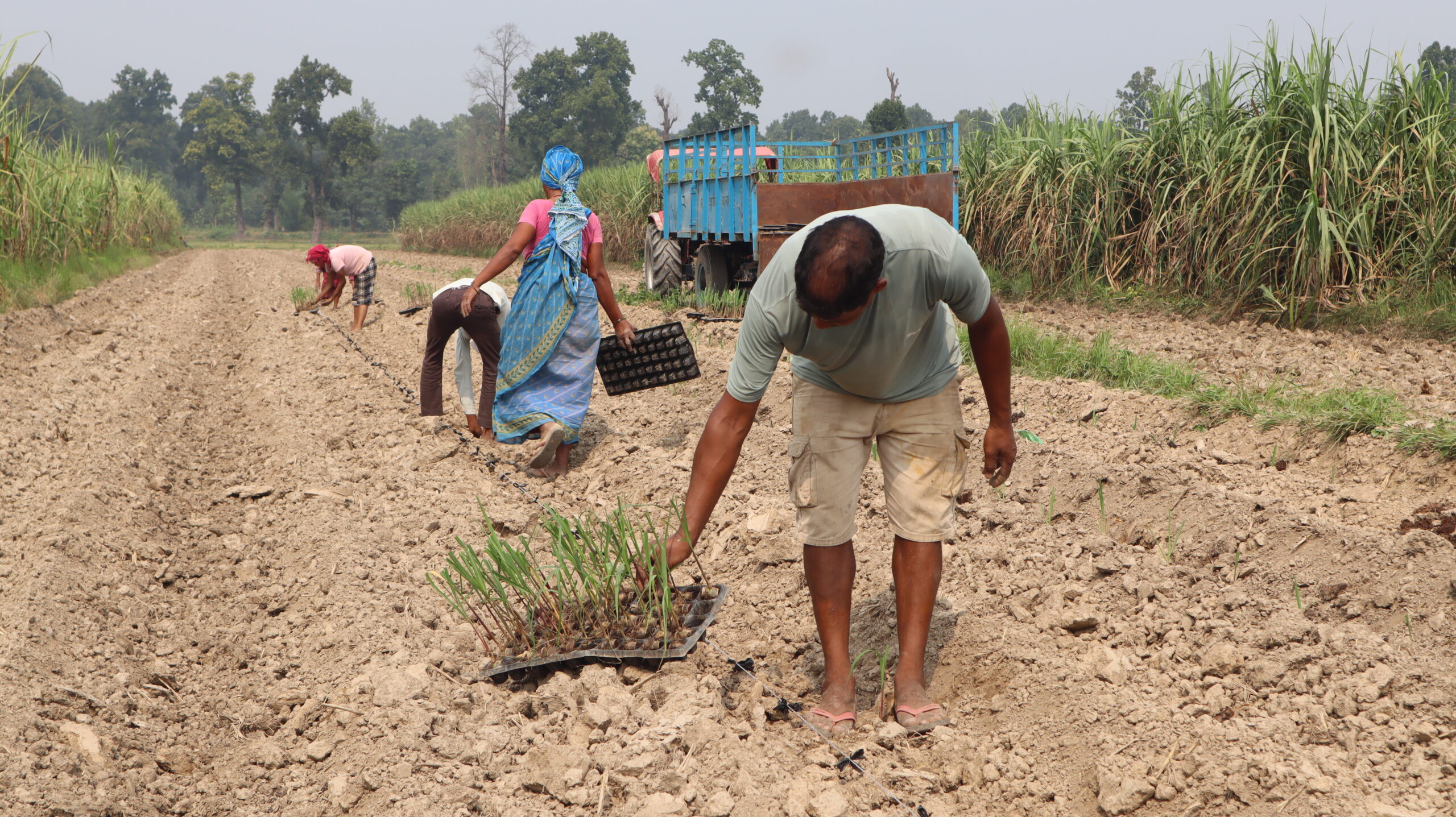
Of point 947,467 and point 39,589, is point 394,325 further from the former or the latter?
point 947,467

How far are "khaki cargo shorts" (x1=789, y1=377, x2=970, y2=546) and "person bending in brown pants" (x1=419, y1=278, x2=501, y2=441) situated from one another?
2995mm

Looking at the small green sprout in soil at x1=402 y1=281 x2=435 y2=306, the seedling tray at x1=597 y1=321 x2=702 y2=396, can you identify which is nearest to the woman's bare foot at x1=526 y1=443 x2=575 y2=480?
the seedling tray at x1=597 y1=321 x2=702 y2=396

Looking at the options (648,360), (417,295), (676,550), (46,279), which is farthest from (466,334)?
(46,279)

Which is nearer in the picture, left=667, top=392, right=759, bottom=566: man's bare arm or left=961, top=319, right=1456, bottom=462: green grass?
left=667, top=392, right=759, bottom=566: man's bare arm

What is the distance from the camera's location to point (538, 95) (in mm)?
Result: 48250

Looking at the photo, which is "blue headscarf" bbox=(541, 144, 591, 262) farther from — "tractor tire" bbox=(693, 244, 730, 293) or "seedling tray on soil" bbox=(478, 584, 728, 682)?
"tractor tire" bbox=(693, 244, 730, 293)

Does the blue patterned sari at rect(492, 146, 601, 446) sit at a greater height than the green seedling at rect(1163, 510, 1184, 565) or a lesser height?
greater

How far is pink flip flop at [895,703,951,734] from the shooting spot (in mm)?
2498

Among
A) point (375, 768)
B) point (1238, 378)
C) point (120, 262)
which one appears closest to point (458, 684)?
point (375, 768)

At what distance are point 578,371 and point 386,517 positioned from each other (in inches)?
49.8

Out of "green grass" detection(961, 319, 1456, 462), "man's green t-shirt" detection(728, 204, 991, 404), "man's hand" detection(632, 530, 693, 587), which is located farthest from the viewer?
"green grass" detection(961, 319, 1456, 462)

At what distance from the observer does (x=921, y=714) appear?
2.51 metres

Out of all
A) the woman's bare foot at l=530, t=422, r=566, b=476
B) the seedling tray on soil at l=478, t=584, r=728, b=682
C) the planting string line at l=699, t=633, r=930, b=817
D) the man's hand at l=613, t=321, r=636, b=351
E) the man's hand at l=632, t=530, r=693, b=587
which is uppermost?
the man's hand at l=613, t=321, r=636, b=351

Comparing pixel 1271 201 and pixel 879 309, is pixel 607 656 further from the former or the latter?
pixel 1271 201
